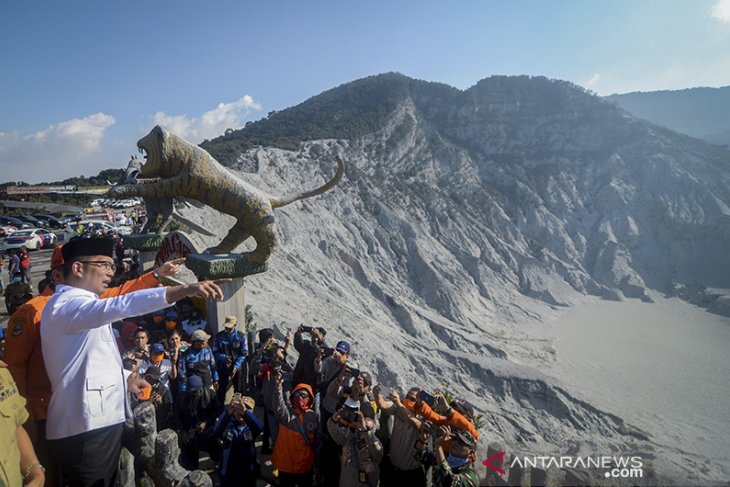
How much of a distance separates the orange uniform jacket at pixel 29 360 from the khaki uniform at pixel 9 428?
0.39m

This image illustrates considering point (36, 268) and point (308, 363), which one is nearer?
point (308, 363)

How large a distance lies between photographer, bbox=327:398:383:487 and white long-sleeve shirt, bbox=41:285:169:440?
172cm

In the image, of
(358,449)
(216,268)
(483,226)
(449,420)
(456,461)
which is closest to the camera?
(456,461)

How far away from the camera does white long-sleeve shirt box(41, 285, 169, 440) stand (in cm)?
177

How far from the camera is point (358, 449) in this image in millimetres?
3176

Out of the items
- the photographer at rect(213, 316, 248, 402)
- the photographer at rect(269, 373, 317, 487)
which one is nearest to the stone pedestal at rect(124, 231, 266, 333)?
the photographer at rect(213, 316, 248, 402)

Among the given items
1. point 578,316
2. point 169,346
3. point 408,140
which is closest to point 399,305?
point 578,316

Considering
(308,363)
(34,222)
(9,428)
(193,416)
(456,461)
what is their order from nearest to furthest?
(9,428) → (456,461) → (193,416) → (308,363) → (34,222)

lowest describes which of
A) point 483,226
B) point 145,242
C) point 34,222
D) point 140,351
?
point 483,226

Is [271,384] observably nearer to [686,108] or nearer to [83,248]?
[83,248]

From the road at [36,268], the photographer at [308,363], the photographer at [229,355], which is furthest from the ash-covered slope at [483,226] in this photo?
the road at [36,268]

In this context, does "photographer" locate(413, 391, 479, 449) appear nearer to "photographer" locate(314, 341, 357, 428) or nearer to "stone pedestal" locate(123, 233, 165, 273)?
"photographer" locate(314, 341, 357, 428)

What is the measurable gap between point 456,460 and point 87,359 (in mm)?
2410

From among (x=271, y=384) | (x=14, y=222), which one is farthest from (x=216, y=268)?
(x=14, y=222)
